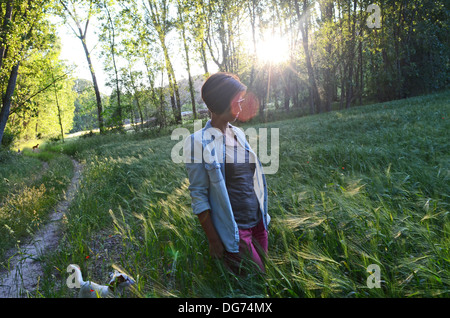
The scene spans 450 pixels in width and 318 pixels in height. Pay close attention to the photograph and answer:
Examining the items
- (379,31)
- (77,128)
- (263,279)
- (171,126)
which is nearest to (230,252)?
(263,279)

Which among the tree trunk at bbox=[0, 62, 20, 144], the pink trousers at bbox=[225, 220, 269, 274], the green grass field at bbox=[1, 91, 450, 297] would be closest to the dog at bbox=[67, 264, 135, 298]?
the green grass field at bbox=[1, 91, 450, 297]

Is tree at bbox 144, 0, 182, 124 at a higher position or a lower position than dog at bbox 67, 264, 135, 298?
higher

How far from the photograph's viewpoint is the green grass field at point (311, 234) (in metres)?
1.75

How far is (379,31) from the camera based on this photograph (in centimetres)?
2411

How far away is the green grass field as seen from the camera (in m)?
1.75

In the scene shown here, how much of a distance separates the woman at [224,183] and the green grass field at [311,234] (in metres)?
0.18

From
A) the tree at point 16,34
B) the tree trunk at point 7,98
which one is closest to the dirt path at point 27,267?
the tree trunk at point 7,98

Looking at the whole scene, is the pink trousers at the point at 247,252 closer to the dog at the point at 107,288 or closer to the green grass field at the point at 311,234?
the green grass field at the point at 311,234

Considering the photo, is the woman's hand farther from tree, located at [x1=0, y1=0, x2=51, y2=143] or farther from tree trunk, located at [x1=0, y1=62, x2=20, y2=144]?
tree trunk, located at [x1=0, y1=62, x2=20, y2=144]

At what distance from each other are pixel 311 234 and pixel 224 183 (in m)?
0.86

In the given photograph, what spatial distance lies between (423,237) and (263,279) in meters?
1.20

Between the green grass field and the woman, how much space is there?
18cm

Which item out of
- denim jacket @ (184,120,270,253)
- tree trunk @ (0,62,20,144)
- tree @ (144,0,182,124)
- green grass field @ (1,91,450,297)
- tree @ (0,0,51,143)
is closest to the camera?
green grass field @ (1,91,450,297)

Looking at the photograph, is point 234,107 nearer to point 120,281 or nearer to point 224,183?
point 224,183
